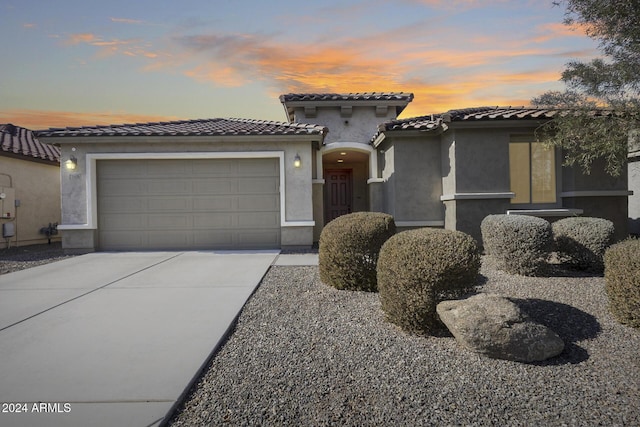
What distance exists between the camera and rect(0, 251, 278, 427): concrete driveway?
2912 millimetres

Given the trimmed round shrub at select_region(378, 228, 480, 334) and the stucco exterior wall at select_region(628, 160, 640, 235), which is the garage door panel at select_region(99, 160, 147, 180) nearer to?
the trimmed round shrub at select_region(378, 228, 480, 334)

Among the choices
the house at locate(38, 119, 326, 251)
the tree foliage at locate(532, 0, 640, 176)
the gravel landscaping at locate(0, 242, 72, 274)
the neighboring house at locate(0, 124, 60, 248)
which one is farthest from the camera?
the neighboring house at locate(0, 124, 60, 248)

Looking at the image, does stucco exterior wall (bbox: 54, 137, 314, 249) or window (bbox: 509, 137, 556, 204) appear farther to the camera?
stucco exterior wall (bbox: 54, 137, 314, 249)

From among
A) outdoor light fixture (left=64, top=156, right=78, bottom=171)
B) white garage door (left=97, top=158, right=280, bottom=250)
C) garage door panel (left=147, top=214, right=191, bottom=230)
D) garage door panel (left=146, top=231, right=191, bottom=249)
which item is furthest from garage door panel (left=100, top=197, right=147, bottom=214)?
outdoor light fixture (left=64, top=156, right=78, bottom=171)

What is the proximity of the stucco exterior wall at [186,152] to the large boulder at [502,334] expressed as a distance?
7276 millimetres

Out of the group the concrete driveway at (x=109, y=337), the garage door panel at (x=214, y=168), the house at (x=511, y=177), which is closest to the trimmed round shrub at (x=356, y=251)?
the concrete driveway at (x=109, y=337)

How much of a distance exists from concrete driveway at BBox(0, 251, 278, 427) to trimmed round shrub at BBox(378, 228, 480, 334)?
2.07 metres

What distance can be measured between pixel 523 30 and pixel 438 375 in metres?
9.91

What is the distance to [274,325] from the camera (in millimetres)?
4656

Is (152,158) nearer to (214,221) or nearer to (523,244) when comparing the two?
(214,221)

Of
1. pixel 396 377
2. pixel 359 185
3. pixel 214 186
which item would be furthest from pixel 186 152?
pixel 396 377

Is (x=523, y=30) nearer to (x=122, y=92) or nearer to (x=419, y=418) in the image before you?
(x=419, y=418)

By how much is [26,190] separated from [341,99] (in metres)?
11.9

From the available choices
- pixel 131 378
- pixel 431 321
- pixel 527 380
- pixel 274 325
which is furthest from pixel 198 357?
pixel 527 380
